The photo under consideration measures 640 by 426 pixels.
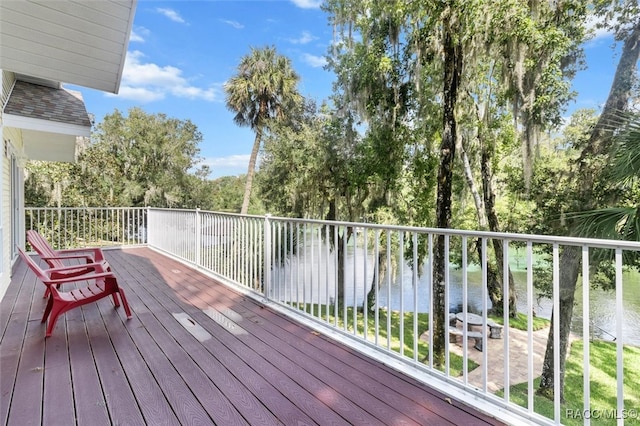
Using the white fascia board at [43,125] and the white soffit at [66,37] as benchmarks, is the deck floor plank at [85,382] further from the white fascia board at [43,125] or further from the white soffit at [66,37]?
the white soffit at [66,37]

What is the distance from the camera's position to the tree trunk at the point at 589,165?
18.0 feet

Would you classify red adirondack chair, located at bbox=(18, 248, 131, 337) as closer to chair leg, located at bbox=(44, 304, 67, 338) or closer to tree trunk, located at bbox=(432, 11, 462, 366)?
chair leg, located at bbox=(44, 304, 67, 338)

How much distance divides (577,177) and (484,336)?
691 cm

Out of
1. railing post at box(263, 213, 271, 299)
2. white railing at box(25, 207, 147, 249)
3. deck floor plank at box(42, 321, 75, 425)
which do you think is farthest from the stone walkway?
white railing at box(25, 207, 147, 249)

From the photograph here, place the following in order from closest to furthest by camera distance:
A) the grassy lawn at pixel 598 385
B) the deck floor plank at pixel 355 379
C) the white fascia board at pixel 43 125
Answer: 1. the deck floor plank at pixel 355 379
2. the white fascia board at pixel 43 125
3. the grassy lawn at pixel 598 385

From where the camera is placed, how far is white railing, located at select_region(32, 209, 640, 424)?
165 centimetres

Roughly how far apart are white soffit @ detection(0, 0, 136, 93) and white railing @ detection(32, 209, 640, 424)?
7.43 ft

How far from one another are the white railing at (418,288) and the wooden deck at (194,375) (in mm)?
196

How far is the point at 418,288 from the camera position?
3350 millimetres

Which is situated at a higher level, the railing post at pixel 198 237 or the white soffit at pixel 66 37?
the white soffit at pixel 66 37

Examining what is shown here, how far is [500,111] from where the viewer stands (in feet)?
30.9

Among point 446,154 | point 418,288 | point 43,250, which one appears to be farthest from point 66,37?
point 446,154

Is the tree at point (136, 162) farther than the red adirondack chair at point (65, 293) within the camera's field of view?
Yes

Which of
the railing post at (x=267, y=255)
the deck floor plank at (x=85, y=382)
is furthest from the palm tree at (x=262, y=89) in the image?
the deck floor plank at (x=85, y=382)
